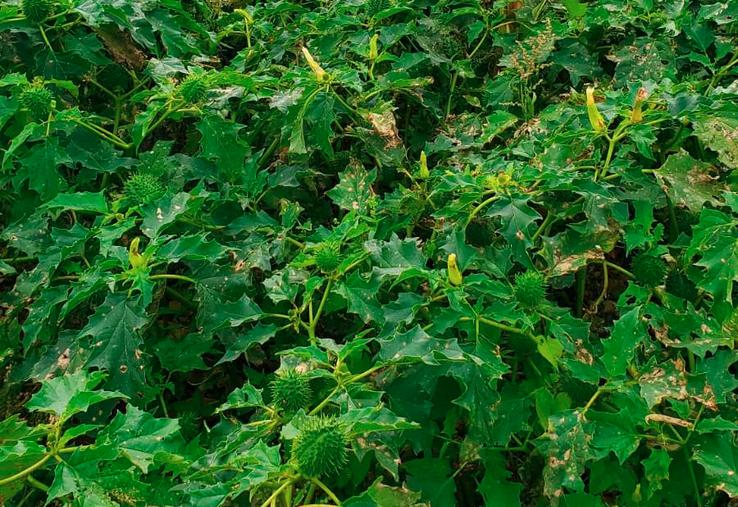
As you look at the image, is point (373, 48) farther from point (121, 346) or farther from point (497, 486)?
point (497, 486)

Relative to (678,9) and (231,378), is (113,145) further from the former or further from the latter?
(678,9)

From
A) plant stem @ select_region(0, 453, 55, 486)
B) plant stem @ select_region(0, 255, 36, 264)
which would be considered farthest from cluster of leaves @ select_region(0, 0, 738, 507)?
plant stem @ select_region(0, 255, 36, 264)

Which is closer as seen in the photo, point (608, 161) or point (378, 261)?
point (378, 261)

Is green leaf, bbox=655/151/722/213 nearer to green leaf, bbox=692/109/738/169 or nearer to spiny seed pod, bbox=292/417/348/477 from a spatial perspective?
green leaf, bbox=692/109/738/169

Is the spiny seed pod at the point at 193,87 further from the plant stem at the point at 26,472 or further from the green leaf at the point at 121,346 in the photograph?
the plant stem at the point at 26,472

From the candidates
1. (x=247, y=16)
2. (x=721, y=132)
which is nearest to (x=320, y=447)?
(x=721, y=132)

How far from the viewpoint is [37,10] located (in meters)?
2.76

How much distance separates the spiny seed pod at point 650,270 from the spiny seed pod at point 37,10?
2429 millimetres

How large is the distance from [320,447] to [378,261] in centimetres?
66

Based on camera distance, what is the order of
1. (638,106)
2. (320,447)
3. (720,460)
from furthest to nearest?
(638,106), (720,460), (320,447)

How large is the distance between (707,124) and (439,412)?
121cm

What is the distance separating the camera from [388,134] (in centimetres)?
264

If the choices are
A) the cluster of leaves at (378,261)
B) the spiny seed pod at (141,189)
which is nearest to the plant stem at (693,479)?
the cluster of leaves at (378,261)

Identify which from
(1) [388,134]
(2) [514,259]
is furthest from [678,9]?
(2) [514,259]
